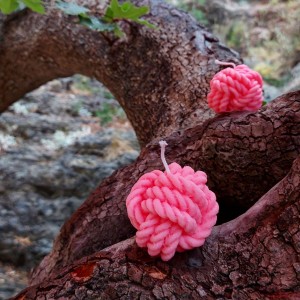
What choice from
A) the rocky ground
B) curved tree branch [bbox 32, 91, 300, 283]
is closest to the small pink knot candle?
curved tree branch [bbox 32, 91, 300, 283]

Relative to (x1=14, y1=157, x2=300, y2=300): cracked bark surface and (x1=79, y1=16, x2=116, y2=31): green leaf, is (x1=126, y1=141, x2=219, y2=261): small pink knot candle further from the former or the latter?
(x1=79, y1=16, x2=116, y2=31): green leaf

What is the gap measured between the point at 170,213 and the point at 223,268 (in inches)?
5.1

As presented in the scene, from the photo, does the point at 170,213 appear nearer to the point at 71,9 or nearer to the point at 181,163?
the point at 181,163

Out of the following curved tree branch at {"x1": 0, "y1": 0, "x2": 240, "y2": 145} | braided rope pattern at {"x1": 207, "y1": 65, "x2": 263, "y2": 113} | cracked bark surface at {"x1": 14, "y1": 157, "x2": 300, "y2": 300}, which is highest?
curved tree branch at {"x1": 0, "y1": 0, "x2": 240, "y2": 145}

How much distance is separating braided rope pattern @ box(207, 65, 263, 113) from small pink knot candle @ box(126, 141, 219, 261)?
31cm

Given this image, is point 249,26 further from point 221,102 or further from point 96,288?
point 96,288

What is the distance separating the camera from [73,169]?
91.0 inches

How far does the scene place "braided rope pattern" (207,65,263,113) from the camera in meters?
1.02

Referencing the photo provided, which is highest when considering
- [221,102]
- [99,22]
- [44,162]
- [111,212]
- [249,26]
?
[249,26]

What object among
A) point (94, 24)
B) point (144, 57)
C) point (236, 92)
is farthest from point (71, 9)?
point (236, 92)

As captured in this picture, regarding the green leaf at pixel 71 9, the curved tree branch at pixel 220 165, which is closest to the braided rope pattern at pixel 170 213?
the curved tree branch at pixel 220 165

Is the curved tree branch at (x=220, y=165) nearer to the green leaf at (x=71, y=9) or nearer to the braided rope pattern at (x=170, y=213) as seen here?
the braided rope pattern at (x=170, y=213)

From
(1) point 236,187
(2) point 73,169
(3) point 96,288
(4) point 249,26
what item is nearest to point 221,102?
(1) point 236,187

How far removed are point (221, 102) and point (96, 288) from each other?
46 cm
